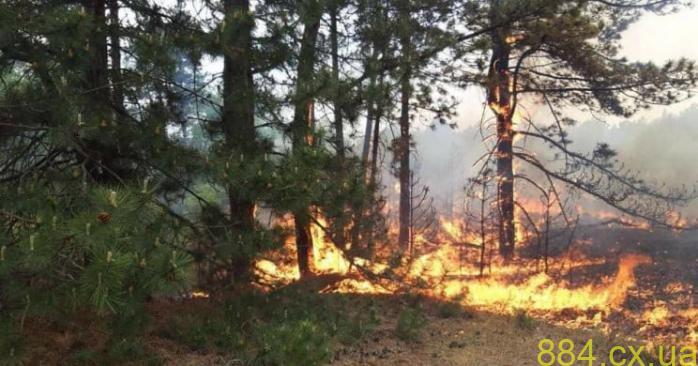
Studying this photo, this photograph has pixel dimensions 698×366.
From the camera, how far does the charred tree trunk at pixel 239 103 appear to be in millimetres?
5672

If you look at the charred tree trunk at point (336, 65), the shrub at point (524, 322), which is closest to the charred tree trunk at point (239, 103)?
the charred tree trunk at point (336, 65)

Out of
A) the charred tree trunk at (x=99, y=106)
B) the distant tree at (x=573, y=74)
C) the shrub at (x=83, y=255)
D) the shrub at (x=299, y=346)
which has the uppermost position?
the distant tree at (x=573, y=74)

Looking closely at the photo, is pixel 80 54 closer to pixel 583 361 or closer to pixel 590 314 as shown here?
pixel 583 361

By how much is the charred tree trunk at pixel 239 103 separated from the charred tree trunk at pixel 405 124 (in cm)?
245

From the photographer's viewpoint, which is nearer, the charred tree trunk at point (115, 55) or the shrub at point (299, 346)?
the shrub at point (299, 346)

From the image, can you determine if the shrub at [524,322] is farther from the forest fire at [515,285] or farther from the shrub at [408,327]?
the shrub at [408,327]

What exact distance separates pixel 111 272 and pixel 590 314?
31.9 feet

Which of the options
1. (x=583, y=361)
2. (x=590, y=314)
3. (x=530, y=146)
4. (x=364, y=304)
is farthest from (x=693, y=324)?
(x=530, y=146)

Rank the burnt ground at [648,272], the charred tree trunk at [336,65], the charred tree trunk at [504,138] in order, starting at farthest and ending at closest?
the charred tree trunk at [504,138] → the burnt ground at [648,272] → the charred tree trunk at [336,65]

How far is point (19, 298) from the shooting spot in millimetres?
3535

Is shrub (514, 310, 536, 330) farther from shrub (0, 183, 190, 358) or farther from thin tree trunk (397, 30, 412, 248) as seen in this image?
shrub (0, 183, 190, 358)

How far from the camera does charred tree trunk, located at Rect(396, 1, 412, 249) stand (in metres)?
8.01

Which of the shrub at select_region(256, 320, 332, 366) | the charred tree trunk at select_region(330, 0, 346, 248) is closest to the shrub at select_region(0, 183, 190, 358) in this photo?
the shrub at select_region(256, 320, 332, 366)

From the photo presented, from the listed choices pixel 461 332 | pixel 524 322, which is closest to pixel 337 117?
pixel 461 332
